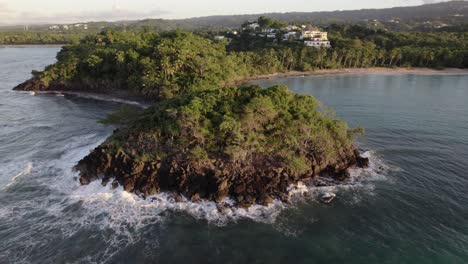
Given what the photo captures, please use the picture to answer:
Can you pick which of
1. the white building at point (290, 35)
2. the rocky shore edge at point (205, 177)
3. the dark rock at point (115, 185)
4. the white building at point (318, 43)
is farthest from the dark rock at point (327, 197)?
the white building at point (290, 35)

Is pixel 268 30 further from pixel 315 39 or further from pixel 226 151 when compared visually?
pixel 226 151

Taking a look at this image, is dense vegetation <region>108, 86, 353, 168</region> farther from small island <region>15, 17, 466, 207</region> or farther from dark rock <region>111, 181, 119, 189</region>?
dark rock <region>111, 181, 119, 189</region>

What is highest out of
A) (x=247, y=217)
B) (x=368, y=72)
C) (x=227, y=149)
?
(x=227, y=149)

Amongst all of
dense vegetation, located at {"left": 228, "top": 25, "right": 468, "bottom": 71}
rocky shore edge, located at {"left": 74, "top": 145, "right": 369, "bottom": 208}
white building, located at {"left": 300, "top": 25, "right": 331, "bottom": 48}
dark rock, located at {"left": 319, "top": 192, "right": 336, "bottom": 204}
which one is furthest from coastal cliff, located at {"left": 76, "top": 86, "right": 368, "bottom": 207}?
white building, located at {"left": 300, "top": 25, "right": 331, "bottom": 48}

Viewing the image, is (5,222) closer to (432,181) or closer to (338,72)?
(432,181)

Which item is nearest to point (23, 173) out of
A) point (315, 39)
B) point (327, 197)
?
point (327, 197)
